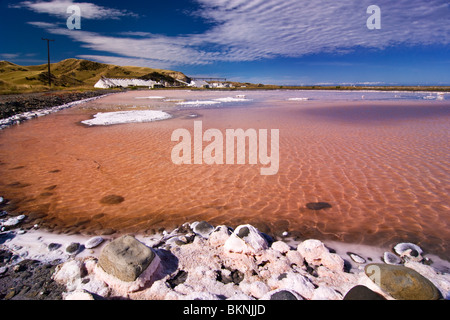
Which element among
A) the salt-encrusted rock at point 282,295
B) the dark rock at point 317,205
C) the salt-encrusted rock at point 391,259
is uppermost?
the dark rock at point 317,205

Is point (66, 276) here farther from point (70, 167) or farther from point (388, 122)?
point (388, 122)

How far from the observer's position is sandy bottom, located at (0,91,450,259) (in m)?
4.54

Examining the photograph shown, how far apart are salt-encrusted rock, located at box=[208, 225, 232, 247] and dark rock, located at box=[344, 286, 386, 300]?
1808 mm

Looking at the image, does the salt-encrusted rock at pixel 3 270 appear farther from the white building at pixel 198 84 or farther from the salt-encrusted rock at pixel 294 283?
the white building at pixel 198 84

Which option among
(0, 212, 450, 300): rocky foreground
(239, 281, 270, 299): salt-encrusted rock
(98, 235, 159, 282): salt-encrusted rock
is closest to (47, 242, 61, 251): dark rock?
(0, 212, 450, 300): rocky foreground

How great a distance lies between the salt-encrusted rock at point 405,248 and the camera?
3.70 meters

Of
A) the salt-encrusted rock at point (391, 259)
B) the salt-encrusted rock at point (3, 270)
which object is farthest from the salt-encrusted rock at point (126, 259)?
the salt-encrusted rock at point (391, 259)

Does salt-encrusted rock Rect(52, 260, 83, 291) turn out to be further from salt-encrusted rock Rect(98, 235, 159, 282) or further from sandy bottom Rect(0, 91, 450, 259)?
sandy bottom Rect(0, 91, 450, 259)

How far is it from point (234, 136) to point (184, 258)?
829 centimetres

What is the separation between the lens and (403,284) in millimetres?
2621

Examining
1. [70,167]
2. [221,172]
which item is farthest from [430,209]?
[70,167]

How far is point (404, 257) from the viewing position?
364cm

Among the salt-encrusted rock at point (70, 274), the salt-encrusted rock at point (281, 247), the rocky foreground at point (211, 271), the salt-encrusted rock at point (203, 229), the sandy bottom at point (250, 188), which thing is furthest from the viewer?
the sandy bottom at point (250, 188)

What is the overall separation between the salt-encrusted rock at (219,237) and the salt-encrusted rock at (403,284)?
1.97m
